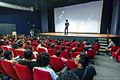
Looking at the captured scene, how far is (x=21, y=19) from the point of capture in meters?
18.1

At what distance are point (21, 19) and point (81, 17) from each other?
23.0 ft

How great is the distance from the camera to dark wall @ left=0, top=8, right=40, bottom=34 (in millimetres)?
16541

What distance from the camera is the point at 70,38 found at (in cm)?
1266

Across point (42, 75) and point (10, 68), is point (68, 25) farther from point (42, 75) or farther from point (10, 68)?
point (42, 75)

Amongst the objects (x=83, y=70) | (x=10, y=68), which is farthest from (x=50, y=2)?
→ (x=83, y=70)

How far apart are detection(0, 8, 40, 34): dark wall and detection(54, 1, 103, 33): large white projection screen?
2.63 m

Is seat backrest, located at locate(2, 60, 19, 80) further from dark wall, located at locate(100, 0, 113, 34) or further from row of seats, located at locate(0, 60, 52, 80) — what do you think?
dark wall, located at locate(100, 0, 113, 34)

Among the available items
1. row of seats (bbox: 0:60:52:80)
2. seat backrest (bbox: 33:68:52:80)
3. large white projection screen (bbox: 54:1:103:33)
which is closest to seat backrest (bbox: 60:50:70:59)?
row of seats (bbox: 0:60:52:80)

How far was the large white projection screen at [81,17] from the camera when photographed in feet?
47.6

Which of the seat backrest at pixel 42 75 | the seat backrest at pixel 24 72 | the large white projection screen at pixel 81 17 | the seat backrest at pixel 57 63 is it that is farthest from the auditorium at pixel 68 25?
the seat backrest at pixel 42 75

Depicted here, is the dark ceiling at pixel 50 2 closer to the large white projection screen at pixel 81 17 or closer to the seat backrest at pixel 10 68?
the large white projection screen at pixel 81 17

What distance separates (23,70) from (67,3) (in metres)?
14.5

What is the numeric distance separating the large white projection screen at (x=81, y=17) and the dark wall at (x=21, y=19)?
263cm

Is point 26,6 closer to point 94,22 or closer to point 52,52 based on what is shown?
point 94,22
